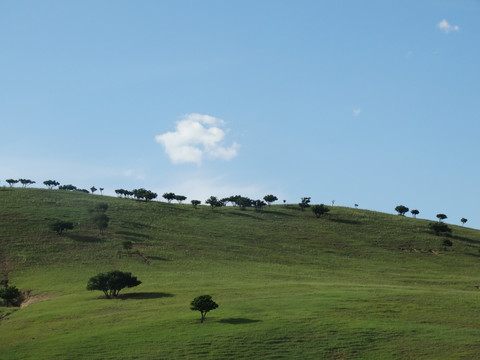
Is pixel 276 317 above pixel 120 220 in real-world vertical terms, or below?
below

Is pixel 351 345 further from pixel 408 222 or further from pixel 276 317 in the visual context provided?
pixel 408 222

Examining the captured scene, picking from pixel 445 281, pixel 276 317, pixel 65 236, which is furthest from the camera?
pixel 65 236

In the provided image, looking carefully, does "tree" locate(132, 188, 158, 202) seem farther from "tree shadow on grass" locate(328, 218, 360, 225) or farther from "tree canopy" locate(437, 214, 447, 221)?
"tree canopy" locate(437, 214, 447, 221)

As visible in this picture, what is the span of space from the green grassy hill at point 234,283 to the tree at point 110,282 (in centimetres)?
161

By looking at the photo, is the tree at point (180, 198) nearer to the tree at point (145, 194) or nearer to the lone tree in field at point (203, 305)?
the tree at point (145, 194)

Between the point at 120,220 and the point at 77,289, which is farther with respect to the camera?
the point at 120,220

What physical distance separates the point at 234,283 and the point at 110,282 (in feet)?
60.3

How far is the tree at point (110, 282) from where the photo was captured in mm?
66000

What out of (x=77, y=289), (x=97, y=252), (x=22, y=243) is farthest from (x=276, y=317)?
(x=22, y=243)

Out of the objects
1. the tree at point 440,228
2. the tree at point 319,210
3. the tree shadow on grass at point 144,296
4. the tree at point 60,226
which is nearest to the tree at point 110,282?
the tree shadow on grass at point 144,296

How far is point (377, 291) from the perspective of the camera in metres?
67.9

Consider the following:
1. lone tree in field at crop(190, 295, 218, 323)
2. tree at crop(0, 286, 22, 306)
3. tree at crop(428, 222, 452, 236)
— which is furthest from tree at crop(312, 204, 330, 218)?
lone tree in field at crop(190, 295, 218, 323)

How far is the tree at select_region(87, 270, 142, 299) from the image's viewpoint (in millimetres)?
66000

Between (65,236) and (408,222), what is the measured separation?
344 ft
